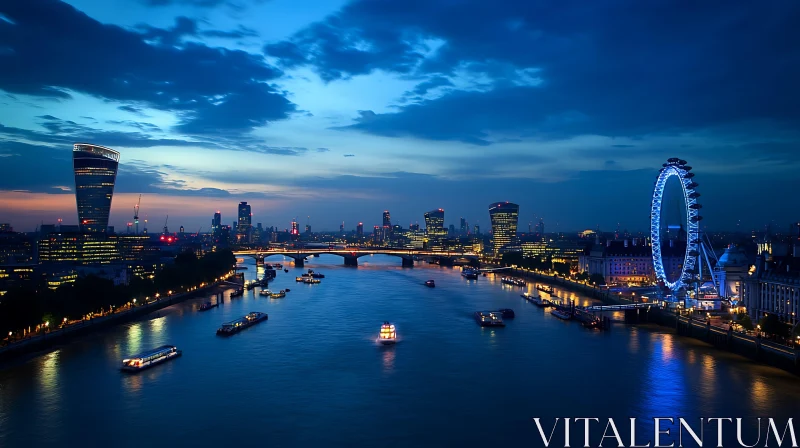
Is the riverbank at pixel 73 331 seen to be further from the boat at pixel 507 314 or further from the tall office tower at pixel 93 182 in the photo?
the tall office tower at pixel 93 182

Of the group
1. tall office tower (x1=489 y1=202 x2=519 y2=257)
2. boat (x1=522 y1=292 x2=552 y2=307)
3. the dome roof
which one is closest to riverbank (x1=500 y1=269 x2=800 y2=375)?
boat (x1=522 y1=292 x2=552 y2=307)

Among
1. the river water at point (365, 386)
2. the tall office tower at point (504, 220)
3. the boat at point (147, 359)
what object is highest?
the tall office tower at point (504, 220)

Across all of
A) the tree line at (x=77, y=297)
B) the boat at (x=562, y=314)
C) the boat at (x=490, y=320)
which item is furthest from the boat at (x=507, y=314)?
the tree line at (x=77, y=297)

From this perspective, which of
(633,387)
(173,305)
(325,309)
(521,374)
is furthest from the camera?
(173,305)

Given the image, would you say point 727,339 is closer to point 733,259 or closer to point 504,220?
point 733,259

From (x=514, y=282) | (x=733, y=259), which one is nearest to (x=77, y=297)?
(x=733, y=259)

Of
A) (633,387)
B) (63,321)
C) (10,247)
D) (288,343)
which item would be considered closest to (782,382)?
(633,387)

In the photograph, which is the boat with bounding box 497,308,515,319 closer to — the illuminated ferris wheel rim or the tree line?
the illuminated ferris wheel rim

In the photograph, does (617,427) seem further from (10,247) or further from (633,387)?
(10,247)
